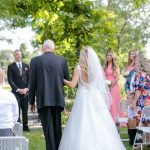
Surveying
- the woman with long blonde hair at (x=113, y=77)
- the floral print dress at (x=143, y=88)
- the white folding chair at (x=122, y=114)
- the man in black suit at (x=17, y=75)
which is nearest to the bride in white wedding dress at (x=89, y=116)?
the floral print dress at (x=143, y=88)

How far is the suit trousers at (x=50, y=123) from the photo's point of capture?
6.97m

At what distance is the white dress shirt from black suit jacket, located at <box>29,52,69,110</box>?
6.49 ft

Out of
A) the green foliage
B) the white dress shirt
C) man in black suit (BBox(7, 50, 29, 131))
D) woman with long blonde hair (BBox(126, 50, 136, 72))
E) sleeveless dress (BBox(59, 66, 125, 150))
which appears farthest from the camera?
the green foliage

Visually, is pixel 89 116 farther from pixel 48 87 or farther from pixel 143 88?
pixel 143 88

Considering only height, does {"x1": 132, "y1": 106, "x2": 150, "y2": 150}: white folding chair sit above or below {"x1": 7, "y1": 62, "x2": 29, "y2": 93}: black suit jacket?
below

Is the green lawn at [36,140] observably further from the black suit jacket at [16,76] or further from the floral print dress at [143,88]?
the black suit jacket at [16,76]

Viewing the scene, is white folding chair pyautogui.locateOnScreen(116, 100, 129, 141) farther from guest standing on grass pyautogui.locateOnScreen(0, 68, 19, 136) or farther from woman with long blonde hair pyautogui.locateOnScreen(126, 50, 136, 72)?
guest standing on grass pyautogui.locateOnScreen(0, 68, 19, 136)

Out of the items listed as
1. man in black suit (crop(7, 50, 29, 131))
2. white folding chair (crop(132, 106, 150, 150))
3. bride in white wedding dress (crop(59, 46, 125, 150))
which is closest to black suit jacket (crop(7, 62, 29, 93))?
man in black suit (crop(7, 50, 29, 131))

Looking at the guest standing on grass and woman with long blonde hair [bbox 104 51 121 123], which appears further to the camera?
woman with long blonde hair [bbox 104 51 121 123]

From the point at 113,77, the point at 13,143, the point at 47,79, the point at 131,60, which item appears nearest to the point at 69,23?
the point at 113,77

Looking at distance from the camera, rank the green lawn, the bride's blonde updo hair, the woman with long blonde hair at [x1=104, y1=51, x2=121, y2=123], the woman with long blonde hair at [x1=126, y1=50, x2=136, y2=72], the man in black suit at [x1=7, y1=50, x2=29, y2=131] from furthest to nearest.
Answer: the man in black suit at [x1=7, y1=50, x2=29, y2=131]
the woman with long blonde hair at [x1=104, y1=51, x2=121, y2=123]
the woman with long blonde hair at [x1=126, y1=50, x2=136, y2=72]
the green lawn
the bride's blonde updo hair

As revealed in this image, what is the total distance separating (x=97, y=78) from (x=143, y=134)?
143 cm

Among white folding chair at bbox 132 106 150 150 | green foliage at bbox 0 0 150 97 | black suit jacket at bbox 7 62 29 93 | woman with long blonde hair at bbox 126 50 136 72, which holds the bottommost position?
white folding chair at bbox 132 106 150 150

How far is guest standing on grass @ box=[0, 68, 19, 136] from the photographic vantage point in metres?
4.77
